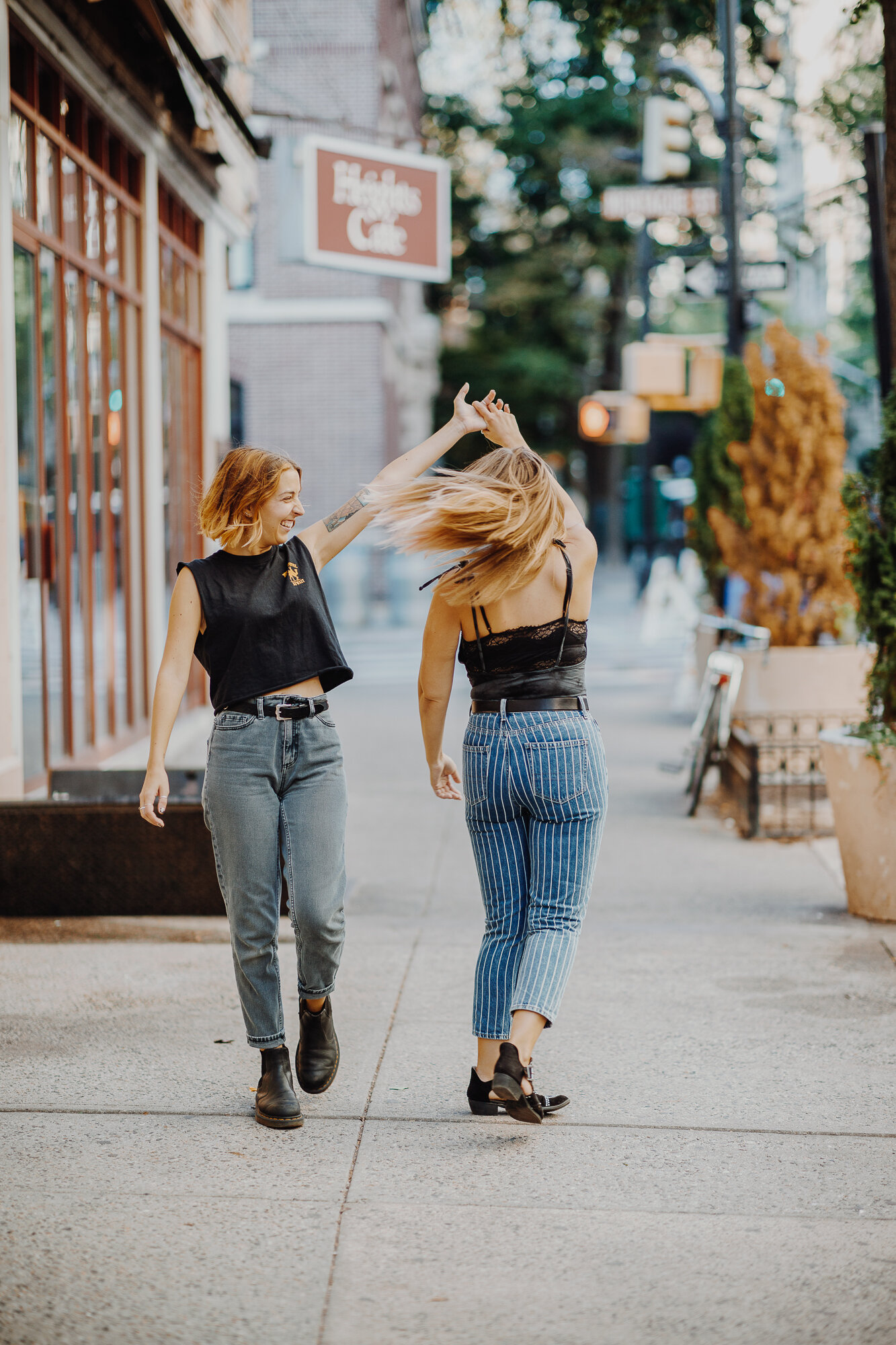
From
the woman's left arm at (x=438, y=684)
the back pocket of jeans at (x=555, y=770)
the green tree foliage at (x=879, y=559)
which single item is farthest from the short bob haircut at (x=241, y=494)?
the green tree foliage at (x=879, y=559)

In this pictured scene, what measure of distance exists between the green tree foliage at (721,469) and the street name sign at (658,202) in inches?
133

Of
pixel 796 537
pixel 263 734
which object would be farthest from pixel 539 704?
pixel 796 537

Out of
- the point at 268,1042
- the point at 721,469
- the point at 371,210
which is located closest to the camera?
the point at 268,1042

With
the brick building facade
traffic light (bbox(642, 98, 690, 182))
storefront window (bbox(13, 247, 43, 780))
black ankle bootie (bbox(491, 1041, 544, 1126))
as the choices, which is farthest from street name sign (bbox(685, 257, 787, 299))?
black ankle bootie (bbox(491, 1041, 544, 1126))

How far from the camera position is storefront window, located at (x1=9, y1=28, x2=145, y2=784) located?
7.62 metres

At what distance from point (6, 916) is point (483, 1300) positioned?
3583 millimetres

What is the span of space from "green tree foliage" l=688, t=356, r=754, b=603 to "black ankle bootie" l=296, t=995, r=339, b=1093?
7.15 m

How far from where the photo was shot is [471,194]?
113 ft

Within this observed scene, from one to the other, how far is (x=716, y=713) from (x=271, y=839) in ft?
16.9

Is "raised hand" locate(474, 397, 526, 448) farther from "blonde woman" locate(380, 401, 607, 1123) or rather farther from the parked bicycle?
the parked bicycle

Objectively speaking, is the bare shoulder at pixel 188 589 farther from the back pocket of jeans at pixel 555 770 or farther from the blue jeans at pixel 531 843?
the back pocket of jeans at pixel 555 770

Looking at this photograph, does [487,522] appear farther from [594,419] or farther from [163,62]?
[594,419]

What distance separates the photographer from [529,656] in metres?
3.81

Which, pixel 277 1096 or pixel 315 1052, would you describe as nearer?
pixel 277 1096
